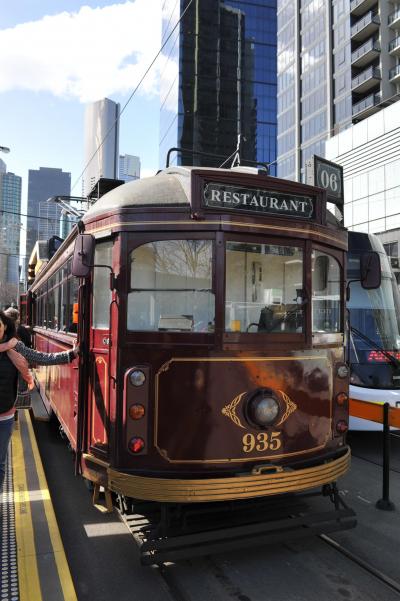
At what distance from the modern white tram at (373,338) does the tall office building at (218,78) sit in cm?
5321

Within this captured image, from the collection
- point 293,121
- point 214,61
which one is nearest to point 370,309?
point 293,121

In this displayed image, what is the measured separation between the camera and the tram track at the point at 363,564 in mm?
3376

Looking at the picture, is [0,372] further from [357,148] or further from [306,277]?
[357,148]

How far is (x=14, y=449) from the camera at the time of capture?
629 cm

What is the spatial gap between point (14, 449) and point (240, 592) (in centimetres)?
396

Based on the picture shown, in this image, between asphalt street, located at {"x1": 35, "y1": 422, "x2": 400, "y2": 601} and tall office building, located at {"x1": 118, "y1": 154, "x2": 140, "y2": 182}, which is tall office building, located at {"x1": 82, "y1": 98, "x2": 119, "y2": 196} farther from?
asphalt street, located at {"x1": 35, "y1": 422, "x2": 400, "y2": 601}

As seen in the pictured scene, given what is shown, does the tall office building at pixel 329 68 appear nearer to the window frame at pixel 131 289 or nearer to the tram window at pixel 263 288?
the tram window at pixel 263 288

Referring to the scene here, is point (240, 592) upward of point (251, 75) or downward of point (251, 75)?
downward

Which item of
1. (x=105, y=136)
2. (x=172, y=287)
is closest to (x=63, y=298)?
(x=172, y=287)

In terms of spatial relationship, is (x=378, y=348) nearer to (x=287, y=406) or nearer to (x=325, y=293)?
(x=325, y=293)

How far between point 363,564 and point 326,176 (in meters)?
6.06

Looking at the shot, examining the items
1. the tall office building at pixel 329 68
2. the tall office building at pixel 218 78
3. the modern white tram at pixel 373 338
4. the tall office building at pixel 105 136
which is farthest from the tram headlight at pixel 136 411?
the tall office building at pixel 218 78

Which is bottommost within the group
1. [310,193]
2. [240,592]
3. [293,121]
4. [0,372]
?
[240,592]

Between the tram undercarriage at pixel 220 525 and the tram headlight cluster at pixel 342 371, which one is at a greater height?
the tram headlight cluster at pixel 342 371
